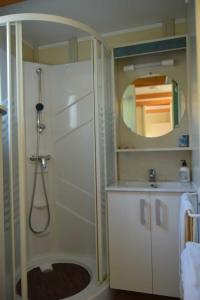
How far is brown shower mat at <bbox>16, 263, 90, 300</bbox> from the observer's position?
193cm

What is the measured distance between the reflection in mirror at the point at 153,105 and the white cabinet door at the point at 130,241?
0.77 metres

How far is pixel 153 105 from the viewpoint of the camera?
2408mm

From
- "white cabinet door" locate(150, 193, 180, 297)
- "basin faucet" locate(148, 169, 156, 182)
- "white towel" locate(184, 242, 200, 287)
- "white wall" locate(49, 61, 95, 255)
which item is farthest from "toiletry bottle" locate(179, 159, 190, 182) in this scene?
"white towel" locate(184, 242, 200, 287)

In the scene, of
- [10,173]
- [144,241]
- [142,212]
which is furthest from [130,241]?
[10,173]

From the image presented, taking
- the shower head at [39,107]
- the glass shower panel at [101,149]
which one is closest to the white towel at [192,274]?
the glass shower panel at [101,149]

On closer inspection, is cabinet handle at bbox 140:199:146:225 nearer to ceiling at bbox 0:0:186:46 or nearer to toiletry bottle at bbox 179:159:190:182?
toiletry bottle at bbox 179:159:190:182

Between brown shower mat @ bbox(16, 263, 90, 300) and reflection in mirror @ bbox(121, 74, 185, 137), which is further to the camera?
reflection in mirror @ bbox(121, 74, 185, 137)

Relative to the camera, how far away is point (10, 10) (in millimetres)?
2246

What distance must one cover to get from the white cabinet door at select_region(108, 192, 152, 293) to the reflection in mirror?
2.53 ft

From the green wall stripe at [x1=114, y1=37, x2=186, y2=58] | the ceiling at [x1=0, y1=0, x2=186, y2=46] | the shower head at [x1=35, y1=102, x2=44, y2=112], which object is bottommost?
the shower head at [x1=35, y1=102, x2=44, y2=112]

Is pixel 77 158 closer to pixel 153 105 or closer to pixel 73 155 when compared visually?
pixel 73 155

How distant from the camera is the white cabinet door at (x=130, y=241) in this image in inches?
77.7

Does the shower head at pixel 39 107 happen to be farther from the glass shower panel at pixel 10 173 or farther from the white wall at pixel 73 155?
the glass shower panel at pixel 10 173

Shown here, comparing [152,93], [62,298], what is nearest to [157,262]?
[62,298]
